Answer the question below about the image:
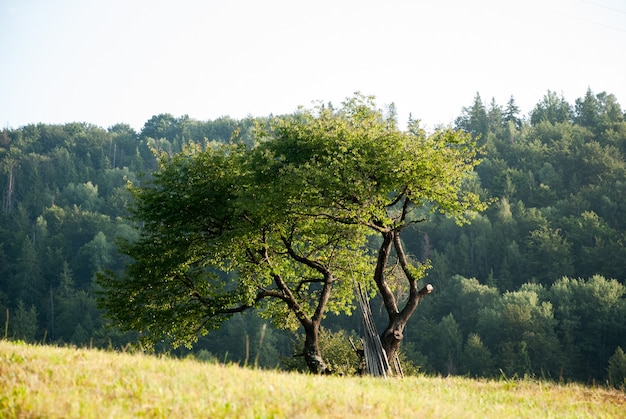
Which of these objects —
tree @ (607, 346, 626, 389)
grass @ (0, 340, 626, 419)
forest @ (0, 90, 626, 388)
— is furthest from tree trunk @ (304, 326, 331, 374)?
tree @ (607, 346, 626, 389)

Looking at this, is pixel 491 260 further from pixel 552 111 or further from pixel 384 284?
pixel 384 284

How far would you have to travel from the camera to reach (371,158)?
22.0 meters

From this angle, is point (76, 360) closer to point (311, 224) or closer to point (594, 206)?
point (311, 224)

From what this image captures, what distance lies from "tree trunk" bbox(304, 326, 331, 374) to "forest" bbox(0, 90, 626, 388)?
27666mm

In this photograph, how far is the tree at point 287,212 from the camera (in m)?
21.9

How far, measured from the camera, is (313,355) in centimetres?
2445

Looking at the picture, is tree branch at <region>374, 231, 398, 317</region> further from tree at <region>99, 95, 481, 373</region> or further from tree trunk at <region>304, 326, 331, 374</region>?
tree trunk at <region>304, 326, 331, 374</region>

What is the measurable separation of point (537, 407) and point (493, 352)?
246 feet

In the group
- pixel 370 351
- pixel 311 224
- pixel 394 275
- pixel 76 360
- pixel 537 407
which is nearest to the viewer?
pixel 76 360

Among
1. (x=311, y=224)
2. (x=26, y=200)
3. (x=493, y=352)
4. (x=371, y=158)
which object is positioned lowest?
(x=493, y=352)

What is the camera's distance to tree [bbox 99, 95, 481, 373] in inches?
863

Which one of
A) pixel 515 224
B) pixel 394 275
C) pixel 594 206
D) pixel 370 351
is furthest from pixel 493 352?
pixel 370 351

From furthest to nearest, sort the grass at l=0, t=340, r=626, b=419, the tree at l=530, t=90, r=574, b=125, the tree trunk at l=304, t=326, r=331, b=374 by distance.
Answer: the tree at l=530, t=90, r=574, b=125 → the tree trunk at l=304, t=326, r=331, b=374 → the grass at l=0, t=340, r=626, b=419

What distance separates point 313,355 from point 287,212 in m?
5.91
